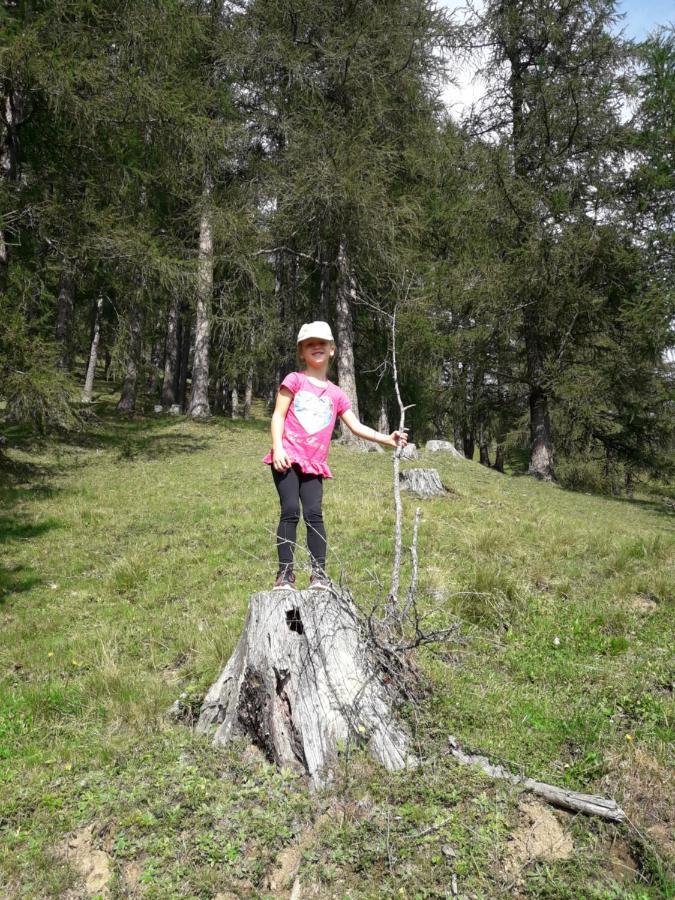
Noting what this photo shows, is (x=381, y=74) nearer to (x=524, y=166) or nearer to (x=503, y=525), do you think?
(x=524, y=166)

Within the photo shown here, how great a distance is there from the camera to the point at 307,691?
3154 millimetres

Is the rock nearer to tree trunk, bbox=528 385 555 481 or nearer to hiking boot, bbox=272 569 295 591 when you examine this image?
tree trunk, bbox=528 385 555 481

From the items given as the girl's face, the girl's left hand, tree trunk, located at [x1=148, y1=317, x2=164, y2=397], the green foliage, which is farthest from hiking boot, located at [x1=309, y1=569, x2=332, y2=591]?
tree trunk, located at [x1=148, y1=317, x2=164, y2=397]

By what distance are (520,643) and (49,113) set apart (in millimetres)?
14256

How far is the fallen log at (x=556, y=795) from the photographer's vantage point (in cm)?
255

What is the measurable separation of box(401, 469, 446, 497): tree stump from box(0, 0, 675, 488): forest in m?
4.60

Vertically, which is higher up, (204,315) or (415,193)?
(415,193)

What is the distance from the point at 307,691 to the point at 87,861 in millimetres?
1275

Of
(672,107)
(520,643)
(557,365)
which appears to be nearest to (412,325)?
(557,365)

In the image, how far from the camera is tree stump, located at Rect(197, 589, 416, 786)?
3.01m

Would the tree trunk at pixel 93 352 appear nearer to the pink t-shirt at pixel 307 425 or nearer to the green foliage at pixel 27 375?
the green foliage at pixel 27 375

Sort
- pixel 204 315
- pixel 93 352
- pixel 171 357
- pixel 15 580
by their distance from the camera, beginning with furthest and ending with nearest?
pixel 93 352 → pixel 171 357 → pixel 204 315 → pixel 15 580

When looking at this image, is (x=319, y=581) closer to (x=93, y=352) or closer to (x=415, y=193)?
(x=415, y=193)

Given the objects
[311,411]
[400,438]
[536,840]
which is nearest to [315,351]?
[311,411]
